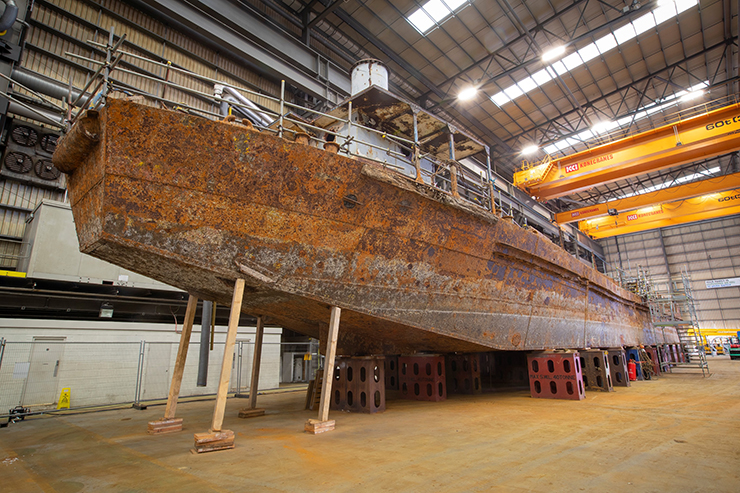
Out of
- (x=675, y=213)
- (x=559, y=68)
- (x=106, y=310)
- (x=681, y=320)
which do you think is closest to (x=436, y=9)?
(x=559, y=68)

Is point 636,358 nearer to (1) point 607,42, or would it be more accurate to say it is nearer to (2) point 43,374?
(1) point 607,42

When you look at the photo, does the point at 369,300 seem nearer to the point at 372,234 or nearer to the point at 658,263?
the point at 372,234

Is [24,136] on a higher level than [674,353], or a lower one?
higher

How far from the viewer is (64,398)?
306 inches

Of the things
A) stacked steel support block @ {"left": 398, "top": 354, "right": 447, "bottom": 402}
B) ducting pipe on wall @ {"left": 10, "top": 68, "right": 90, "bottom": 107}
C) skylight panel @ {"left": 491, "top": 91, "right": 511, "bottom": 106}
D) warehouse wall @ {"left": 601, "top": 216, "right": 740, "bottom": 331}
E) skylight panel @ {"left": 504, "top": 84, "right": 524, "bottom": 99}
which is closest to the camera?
stacked steel support block @ {"left": 398, "top": 354, "right": 447, "bottom": 402}

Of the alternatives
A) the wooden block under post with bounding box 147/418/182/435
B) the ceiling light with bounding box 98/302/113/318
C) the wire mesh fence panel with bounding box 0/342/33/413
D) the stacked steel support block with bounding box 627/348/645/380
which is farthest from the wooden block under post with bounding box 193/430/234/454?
the stacked steel support block with bounding box 627/348/645/380

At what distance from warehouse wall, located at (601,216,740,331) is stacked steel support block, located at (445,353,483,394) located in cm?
3460

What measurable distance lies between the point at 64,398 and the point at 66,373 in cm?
50

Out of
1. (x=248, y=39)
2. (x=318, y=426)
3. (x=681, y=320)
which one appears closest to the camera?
(x=318, y=426)

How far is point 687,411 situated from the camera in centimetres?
527

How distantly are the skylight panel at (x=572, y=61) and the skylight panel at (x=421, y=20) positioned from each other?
739 cm

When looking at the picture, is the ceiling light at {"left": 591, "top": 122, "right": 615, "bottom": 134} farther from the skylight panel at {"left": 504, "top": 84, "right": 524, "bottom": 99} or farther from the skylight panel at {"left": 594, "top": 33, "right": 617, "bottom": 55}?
the skylight panel at {"left": 504, "top": 84, "right": 524, "bottom": 99}

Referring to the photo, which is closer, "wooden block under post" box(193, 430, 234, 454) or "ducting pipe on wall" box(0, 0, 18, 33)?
"wooden block under post" box(193, 430, 234, 454)

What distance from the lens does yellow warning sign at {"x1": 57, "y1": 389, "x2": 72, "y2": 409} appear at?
25.3 ft
